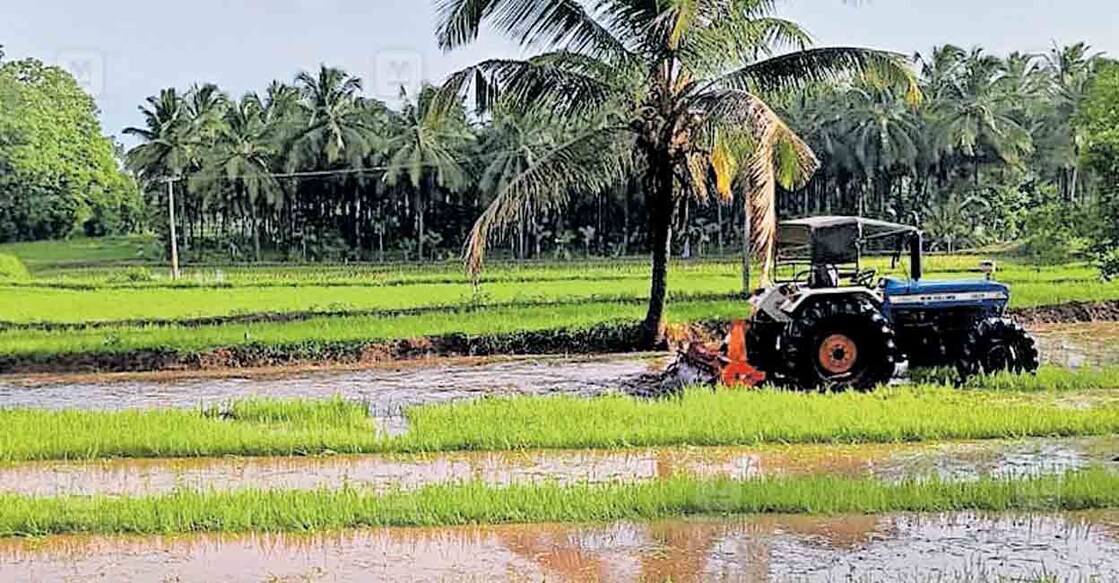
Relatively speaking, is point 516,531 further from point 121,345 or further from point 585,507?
point 121,345

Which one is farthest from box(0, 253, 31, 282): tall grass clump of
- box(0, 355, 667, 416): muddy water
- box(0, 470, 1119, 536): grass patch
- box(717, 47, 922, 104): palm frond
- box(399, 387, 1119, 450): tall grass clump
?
box(0, 470, 1119, 536): grass patch

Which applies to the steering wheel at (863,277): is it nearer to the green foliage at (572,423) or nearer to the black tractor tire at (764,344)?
the black tractor tire at (764,344)

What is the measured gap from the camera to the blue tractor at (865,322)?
11719mm

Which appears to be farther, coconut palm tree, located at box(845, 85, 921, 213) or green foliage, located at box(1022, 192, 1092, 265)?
coconut palm tree, located at box(845, 85, 921, 213)

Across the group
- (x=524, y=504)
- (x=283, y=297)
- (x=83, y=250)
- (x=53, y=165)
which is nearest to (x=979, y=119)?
(x=283, y=297)

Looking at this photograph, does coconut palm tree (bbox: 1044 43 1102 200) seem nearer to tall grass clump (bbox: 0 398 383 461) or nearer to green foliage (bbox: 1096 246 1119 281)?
green foliage (bbox: 1096 246 1119 281)

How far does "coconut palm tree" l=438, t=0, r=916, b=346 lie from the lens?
15.3 metres

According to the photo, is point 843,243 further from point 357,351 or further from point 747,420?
point 357,351

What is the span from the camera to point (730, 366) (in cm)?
1193

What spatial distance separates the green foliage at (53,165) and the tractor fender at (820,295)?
5479 centimetres

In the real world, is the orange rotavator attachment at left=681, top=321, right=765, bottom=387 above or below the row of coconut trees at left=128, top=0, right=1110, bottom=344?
below

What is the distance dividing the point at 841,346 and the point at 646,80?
18.5 feet

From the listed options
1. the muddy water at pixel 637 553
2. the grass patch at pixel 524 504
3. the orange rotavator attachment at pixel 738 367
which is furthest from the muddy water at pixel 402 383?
the muddy water at pixel 637 553

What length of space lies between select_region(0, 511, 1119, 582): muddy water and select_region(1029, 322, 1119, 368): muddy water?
808cm
